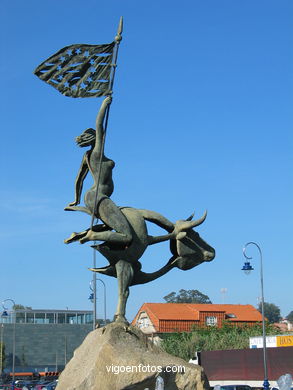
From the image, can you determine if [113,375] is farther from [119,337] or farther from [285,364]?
[285,364]

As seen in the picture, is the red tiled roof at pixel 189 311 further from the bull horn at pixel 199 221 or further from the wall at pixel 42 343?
the bull horn at pixel 199 221

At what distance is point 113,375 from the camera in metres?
11.9

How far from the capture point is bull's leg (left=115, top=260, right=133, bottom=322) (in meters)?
13.5

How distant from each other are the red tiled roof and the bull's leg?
52062 millimetres

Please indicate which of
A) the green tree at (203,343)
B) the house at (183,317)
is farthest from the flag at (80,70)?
the house at (183,317)

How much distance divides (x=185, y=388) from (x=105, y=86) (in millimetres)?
6672

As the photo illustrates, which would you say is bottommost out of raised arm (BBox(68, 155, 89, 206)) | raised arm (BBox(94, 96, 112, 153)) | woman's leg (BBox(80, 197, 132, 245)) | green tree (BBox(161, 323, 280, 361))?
green tree (BBox(161, 323, 280, 361))

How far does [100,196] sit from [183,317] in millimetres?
54297

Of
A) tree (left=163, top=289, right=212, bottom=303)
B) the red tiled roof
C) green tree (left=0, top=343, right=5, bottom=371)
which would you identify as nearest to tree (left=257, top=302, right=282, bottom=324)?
tree (left=163, top=289, right=212, bottom=303)

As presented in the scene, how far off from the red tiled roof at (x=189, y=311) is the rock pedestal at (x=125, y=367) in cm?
5269

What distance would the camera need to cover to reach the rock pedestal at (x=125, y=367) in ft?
38.9

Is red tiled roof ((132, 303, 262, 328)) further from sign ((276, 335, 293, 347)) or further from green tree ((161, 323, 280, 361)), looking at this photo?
sign ((276, 335, 293, 347))

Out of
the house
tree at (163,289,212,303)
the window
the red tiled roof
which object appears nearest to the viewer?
the house

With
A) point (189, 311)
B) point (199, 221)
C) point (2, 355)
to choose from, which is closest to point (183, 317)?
point (189, 311)
